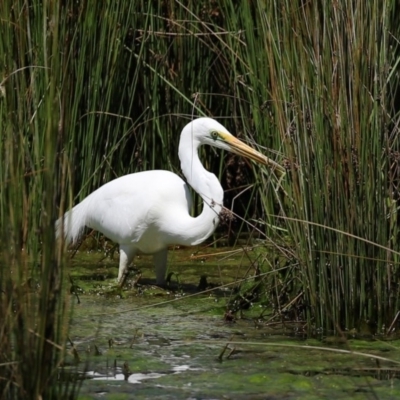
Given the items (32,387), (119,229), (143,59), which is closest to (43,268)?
(32,387)

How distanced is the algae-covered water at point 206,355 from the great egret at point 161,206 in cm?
33

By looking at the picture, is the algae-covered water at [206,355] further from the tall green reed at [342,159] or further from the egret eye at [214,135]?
the egret eye at [214,135]

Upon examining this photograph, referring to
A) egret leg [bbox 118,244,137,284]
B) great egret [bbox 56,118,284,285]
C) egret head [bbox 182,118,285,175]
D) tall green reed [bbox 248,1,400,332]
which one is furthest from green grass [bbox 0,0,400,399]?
egret leg [bbox 118,244,137,284]

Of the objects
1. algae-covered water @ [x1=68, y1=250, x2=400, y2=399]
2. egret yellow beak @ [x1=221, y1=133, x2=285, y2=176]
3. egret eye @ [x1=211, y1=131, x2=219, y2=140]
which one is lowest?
algae-covered water @ [x1=68, y1=250, x2=400, y2=399]

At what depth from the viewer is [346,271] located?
A: 4.18 metres

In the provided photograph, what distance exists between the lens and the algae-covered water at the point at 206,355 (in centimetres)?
360

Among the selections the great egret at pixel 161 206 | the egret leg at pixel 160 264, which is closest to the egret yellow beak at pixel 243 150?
the great egret at pixel 161 206

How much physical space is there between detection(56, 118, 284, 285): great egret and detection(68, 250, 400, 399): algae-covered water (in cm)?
33

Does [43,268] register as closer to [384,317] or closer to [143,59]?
[384,317]

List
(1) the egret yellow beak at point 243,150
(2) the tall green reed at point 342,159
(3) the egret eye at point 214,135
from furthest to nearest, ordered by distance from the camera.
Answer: (3) the egret eye at point 214,135
(1) the egret yellow beak at point 243,150
(2) the tall green reed at point 342,159

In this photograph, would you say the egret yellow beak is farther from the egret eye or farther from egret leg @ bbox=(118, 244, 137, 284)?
egret leg @ bbox=(118, 244, 137, 284)

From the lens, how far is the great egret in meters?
5.52

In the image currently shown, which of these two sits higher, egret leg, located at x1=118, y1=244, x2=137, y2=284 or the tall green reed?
the tall green reed

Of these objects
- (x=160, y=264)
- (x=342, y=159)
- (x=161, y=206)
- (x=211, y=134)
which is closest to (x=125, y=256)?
(x=160, y=264)
